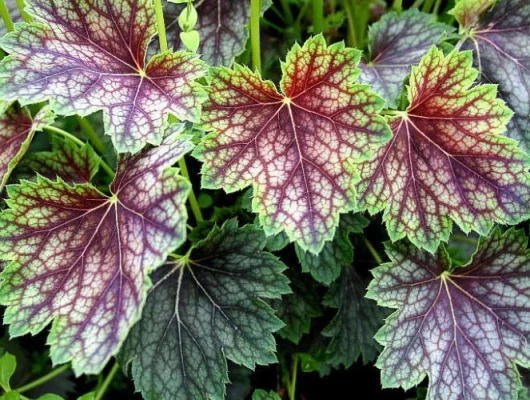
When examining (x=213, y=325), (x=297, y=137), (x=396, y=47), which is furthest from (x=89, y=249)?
(x=396, y=47)

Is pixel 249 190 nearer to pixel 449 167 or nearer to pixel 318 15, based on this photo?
pixel 449 167

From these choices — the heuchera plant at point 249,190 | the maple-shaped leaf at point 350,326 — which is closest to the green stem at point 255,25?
the heuchera plant at point 249,190

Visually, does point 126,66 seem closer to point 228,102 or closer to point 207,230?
→ point 228,102

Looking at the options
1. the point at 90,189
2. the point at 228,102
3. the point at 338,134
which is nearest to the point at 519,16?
the point at 338,134

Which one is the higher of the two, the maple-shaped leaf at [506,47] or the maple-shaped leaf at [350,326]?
the maple-shaped leaf at [506,47]

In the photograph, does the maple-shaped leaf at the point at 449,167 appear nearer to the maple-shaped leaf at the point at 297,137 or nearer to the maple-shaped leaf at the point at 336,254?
the maple-shaped leaf at the point at 297,137
